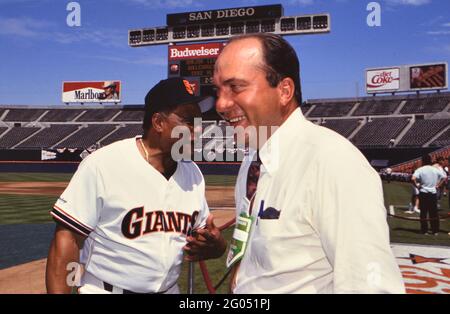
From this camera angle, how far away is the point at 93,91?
6556 cm

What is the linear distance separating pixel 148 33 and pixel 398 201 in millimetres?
29334

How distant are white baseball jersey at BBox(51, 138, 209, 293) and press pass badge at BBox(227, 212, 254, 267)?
0.80 metres

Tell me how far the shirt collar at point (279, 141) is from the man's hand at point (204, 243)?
1.03 m

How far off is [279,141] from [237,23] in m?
35.3

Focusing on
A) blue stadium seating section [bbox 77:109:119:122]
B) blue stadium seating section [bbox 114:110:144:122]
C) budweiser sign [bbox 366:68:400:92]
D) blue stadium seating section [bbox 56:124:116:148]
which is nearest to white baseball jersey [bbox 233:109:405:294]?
blue stadium seating section [bbox 56:124:116:148]

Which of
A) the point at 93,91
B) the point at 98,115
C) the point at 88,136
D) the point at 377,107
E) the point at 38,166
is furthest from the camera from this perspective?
the point at 93,91

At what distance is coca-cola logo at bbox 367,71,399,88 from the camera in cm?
5288

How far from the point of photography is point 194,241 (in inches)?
106

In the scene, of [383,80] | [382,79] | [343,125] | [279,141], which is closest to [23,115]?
[343,125]

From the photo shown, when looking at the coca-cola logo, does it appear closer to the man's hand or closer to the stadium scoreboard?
the stadium scoreboard

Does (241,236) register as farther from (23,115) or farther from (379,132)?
(23,115)

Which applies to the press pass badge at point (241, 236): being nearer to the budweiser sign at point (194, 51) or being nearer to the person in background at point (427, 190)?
the person in background at point (427, 190)
